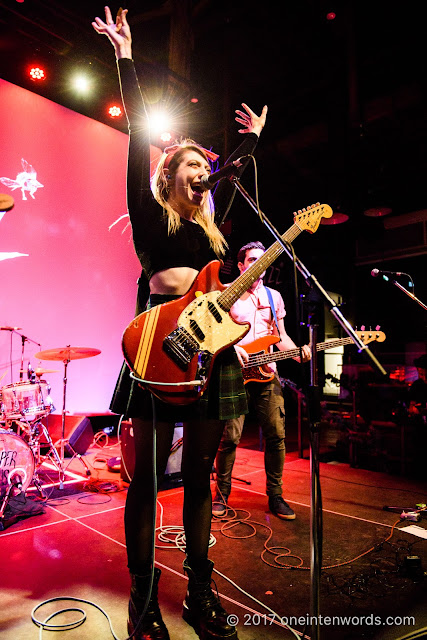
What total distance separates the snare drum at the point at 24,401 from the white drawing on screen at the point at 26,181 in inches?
110

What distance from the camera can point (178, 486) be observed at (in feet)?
13.4

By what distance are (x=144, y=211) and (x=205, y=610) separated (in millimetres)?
1563

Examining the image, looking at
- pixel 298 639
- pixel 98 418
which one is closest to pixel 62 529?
pixel 298 639

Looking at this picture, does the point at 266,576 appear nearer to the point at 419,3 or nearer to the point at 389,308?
the point at 419,3

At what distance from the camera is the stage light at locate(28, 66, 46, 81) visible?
5.32m

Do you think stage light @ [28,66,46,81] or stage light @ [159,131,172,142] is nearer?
stage light @ [28,66,46,81]

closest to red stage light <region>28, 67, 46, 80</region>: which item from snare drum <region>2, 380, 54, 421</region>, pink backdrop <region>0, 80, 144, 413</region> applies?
pink backdrop <region>0, 80, 144, 413</region>

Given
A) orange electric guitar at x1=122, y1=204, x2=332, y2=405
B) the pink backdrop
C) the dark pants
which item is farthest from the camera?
the pink backdrop

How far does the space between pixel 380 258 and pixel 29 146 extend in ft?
31.2

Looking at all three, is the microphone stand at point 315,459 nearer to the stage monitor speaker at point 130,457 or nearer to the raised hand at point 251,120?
the raised hand at point 251,120

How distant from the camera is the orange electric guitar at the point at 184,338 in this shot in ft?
4.88

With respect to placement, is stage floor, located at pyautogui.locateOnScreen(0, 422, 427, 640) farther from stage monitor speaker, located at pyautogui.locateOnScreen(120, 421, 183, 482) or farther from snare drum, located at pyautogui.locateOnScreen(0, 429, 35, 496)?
snare drum, located at pyautogui.locateOnScreen(0, 429, 35, 496)

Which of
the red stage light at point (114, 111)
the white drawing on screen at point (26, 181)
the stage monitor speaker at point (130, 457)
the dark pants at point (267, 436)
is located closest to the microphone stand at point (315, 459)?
the dark pants at point (267, 436)

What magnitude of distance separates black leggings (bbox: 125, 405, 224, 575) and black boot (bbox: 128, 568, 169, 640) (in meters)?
0.05
